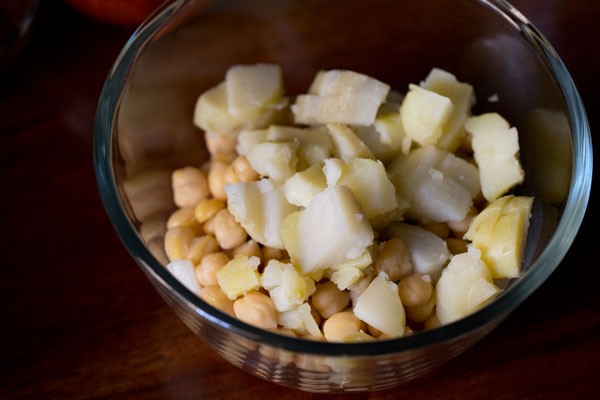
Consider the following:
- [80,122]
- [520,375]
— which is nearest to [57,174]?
[80,122]

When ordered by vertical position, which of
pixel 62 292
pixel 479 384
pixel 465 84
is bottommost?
pixel 62 292

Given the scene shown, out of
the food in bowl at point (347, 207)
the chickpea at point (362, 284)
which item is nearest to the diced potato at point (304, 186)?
the food in bowl at point (347, 207)

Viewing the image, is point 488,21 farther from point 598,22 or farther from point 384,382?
point 384,382

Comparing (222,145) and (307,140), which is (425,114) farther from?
(222,145)

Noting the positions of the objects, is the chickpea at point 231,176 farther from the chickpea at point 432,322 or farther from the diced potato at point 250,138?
the chickpea at point 432,322

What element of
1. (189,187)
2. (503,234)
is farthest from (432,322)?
(189,187)

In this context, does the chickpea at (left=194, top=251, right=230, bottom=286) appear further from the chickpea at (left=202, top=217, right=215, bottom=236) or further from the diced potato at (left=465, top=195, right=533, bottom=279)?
the diced potato at (left=465, top=195, right=533, bottom=279)
